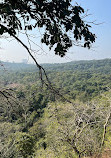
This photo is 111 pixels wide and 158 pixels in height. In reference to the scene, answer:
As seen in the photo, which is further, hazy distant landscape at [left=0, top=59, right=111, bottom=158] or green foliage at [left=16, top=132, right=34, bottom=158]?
green foliage at [left=16, top=132, right=34, bottom=158]

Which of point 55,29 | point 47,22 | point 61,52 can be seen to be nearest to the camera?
point 55,29

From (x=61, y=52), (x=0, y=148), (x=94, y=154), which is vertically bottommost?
(x=0, y=148)

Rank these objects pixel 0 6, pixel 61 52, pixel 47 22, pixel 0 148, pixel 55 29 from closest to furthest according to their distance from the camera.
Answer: pixel 0 6 < pixel 55 29 < pixel 47 22 < pixel 61 52 < pixel 0 148

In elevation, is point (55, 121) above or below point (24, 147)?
above

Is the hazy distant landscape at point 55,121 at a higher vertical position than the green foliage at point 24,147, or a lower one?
higher

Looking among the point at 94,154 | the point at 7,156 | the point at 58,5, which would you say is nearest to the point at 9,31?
the point at 58,5

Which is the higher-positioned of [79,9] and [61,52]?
[79,9]

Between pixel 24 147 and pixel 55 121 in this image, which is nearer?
pixel 24 147

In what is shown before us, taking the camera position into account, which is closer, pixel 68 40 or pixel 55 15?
pixel 55 15

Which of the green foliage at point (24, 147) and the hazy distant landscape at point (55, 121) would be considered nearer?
the hazy distant landscape at point (55, 121)

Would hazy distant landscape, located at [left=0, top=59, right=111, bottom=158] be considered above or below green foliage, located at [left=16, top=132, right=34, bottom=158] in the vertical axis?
above

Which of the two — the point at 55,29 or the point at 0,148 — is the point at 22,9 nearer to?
the point at 55,29
